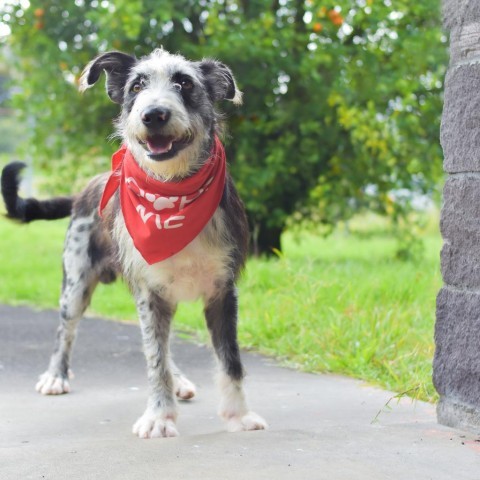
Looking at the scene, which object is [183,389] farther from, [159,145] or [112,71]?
[112,71]

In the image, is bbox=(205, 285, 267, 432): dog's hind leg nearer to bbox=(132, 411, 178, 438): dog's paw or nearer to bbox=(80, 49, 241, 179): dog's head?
bbox=(132, 411, 178, 438): dog's paw

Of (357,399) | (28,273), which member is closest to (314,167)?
(28,273)

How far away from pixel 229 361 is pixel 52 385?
135 cm

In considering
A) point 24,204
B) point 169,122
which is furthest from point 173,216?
point 24,204

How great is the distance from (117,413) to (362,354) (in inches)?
67.9

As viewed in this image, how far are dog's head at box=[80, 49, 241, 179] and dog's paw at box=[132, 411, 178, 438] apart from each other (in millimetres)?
1178

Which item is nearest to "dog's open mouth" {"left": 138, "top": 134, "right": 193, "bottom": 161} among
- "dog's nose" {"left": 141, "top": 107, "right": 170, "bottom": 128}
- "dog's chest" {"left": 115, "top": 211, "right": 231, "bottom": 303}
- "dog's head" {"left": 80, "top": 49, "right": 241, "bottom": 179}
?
"dog's head" {"left": 80, "top": 49, "right": 241, "bottom": 179}

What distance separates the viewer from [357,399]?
5031mm

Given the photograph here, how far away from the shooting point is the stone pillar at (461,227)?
387 centimetres

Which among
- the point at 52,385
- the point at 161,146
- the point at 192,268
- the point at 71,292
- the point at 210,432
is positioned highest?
the point at 161,146

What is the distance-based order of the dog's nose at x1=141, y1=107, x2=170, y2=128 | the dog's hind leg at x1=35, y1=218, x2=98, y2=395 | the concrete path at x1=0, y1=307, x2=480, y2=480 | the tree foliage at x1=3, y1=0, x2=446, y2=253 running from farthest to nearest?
the tree foliage at x1=3, y1=0, x2=446, y2=253 → the dog's hind leg at x1=35, y1=218, x2=98, y2=395 → the dog's nose at x1=141, y1=107, x2=170, y2=128 → the concrete path at x1=0, y1=307, x2=480, y2=480

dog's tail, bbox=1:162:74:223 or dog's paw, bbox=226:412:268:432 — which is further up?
dog's tail, bbox=1:162:74:223

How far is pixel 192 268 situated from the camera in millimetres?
A: 4570

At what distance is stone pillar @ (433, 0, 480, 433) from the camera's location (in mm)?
3867
